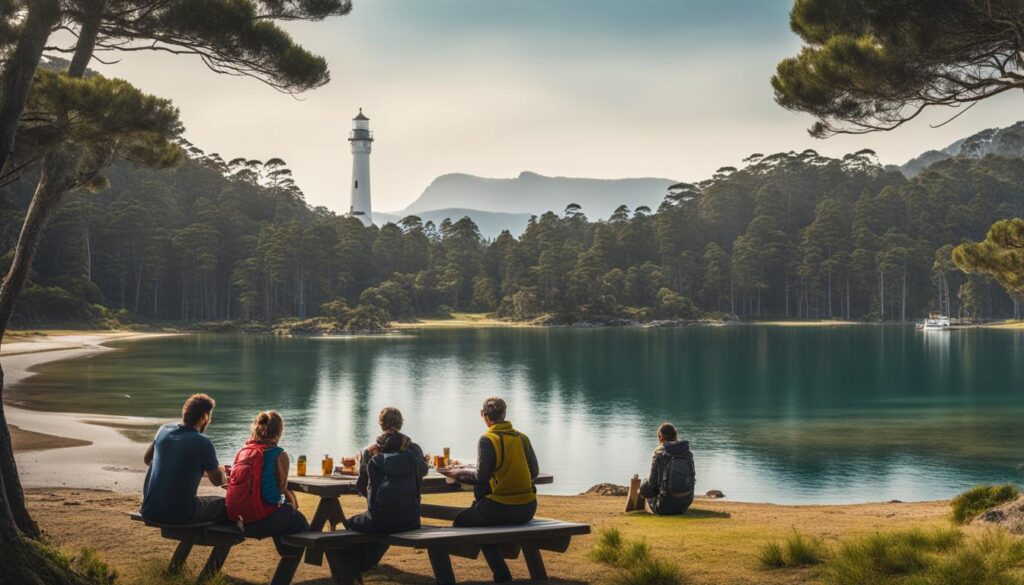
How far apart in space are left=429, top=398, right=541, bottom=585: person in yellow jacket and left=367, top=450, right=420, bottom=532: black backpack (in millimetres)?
472

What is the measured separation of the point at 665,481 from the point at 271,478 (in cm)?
535

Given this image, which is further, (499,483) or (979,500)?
(979,500)

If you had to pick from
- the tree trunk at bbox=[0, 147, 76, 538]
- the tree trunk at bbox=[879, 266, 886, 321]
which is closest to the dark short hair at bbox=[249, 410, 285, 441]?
the tree trunk at bbox=[0, 147, 76, 538]

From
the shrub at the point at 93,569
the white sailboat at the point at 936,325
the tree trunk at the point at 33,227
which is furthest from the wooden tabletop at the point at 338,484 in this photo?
the white sailboat at the point at 936,325

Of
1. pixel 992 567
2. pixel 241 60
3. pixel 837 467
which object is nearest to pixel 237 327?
pixel 837 467

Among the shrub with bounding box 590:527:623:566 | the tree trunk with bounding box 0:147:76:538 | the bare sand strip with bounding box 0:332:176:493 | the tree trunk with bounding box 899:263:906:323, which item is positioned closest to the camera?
the shrub with bounding box 590:527:623:566

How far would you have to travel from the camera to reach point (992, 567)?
6676mm

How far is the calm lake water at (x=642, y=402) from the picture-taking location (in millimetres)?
20797

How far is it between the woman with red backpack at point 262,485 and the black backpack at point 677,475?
5.06 m

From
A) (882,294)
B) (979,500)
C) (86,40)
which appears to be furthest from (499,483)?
(882,294)

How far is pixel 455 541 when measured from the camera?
21.4ft

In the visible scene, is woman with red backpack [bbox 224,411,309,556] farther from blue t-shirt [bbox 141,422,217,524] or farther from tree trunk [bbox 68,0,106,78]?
tree trunk [bbox 68,0,106,78]

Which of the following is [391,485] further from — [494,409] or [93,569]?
[93,569]

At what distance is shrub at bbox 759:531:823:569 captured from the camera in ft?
24.8
